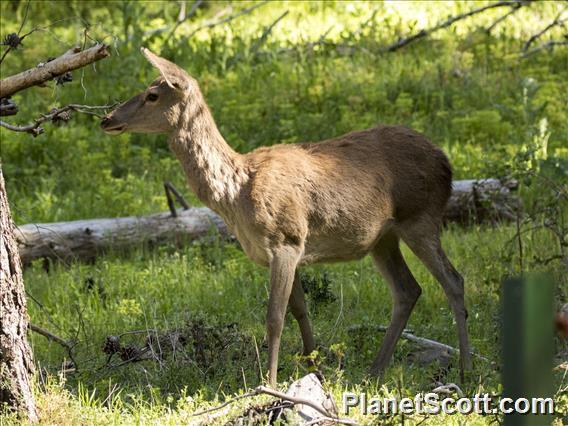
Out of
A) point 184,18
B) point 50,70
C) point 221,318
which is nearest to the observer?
point 50,70

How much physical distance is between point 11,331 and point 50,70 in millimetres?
1568

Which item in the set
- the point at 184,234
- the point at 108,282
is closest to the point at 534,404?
the point at 108,282

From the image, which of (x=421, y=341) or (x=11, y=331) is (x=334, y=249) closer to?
(x=421, y=341)

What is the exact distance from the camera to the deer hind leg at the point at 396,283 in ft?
25.8

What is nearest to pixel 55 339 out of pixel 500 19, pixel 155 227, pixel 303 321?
pixel 303 321

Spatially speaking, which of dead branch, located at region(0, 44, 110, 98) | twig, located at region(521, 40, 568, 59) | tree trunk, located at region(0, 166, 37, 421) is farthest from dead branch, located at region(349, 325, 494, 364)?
twig, located at region(521, 40, 568, 59)

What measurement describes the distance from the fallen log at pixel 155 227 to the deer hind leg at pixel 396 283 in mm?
2044

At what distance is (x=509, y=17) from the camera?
15.5m

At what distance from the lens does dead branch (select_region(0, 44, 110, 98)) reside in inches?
249

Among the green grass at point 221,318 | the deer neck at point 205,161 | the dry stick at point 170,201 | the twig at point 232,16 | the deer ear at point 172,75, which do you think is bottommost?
the green grass at point 221,318

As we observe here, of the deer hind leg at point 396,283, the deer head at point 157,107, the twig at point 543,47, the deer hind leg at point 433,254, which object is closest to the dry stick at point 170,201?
the deer hind leg at point 396,283

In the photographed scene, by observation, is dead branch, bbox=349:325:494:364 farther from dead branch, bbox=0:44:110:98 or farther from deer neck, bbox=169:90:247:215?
dead branch, bbox=0:44:110:98

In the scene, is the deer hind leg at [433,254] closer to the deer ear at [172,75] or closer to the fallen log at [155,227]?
the deer ear at [172,75]

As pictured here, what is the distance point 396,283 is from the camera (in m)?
8.13
